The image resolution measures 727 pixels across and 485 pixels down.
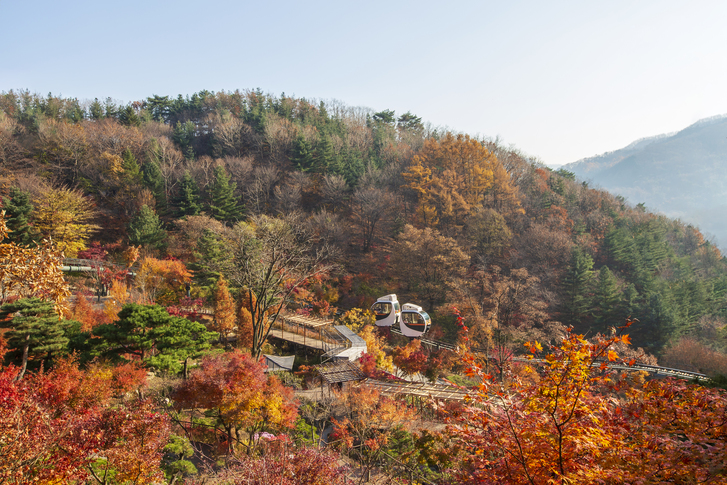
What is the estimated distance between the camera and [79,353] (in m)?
12.9

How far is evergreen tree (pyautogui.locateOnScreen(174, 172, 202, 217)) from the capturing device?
99.6 feet

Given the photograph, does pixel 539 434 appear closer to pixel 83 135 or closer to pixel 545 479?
pixel 545 479

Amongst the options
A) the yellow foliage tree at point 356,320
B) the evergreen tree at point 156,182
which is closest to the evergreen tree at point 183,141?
the evergreen tree at point 156,182

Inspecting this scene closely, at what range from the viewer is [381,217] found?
3186 centimetres

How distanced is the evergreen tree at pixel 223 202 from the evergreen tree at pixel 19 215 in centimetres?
1206

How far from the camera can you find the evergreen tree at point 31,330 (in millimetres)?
11656

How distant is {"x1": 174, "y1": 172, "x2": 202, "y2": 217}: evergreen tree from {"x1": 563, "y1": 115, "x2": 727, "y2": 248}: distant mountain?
130193 mm

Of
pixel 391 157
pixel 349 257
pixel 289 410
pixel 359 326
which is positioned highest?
pixel 391 157

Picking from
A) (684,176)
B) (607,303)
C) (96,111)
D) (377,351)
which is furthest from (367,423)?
(684,176)

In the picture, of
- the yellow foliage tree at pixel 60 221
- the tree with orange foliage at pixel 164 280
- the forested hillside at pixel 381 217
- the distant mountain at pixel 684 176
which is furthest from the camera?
the distant mountain at pixel 684 176

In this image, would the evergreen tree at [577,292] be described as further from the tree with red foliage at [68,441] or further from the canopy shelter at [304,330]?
the tree with red foliage at [68,441]

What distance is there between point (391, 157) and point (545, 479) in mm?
40874

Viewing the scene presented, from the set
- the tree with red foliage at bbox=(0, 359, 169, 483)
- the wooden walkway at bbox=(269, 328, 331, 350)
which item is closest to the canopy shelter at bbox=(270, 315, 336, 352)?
the wooden walkway at bbox=(269, 328, 331, 350)

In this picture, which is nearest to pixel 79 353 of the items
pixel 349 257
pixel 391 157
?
pixel 349 257
